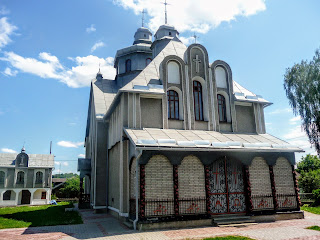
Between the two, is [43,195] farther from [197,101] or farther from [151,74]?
[197,101]

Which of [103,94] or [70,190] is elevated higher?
[103,94]

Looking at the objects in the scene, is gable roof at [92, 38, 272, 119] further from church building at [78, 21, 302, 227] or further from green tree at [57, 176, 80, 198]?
green tree at [57, 176, 80, 198]

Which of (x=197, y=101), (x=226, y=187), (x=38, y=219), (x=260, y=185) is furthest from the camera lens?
(x=197, y=101)

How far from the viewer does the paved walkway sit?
9.14 m

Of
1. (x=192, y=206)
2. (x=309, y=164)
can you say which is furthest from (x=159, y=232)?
(x=309, y=164)

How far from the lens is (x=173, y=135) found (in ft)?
41.7

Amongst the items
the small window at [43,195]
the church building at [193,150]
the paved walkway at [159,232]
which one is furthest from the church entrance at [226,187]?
the small window at [43,195]

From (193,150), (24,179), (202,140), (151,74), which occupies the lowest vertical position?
(24,179)

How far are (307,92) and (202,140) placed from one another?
10.7 m

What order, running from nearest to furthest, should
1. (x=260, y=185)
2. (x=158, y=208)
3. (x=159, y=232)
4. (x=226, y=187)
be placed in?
(x=159, y=232)
(x=158, y=208)
(x=226, y=187)
(x=260, y=185)

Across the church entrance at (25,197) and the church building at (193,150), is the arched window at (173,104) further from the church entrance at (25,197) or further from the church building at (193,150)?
the church entrance at (25,197)

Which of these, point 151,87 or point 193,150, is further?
point 151,87

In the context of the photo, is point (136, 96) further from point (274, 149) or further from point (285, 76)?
point (285, 76)

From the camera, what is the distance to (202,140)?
1231 centimetres
